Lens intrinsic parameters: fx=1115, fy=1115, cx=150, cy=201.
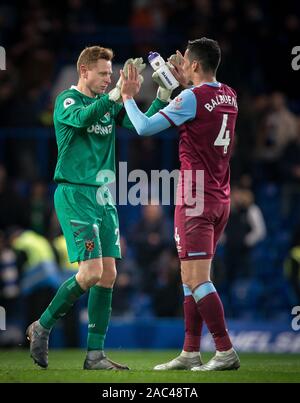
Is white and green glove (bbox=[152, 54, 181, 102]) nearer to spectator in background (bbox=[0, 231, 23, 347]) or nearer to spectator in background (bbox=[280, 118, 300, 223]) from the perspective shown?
spectator in background (bbox=[0, 231, 23, 347])

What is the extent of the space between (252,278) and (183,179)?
7.64 m

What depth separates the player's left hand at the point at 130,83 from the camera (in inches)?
351

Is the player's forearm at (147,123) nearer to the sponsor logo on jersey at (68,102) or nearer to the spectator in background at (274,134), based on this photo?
the sponsor logo on jersey at (68,102)

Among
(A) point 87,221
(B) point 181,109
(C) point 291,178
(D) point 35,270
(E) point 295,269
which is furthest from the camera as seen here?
(C) point 291,178

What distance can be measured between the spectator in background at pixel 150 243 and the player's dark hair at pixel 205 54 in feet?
23.1

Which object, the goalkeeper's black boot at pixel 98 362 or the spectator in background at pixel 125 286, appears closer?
the goalkeeper's black boot at pixel 98 362

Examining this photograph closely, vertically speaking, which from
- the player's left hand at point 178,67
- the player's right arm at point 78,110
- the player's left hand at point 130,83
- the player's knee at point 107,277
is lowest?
the player's knee at point 107,277

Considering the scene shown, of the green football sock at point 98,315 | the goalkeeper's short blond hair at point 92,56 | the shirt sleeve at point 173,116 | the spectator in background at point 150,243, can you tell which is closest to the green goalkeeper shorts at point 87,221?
the green football sock at point 98,315

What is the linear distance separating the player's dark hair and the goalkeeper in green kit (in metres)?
0.45

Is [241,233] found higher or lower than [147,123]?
lower

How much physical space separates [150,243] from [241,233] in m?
1.31

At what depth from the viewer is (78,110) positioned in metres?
8.94

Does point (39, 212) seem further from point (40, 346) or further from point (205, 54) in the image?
point (205, 54)

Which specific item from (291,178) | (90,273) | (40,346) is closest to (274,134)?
(291,178)
